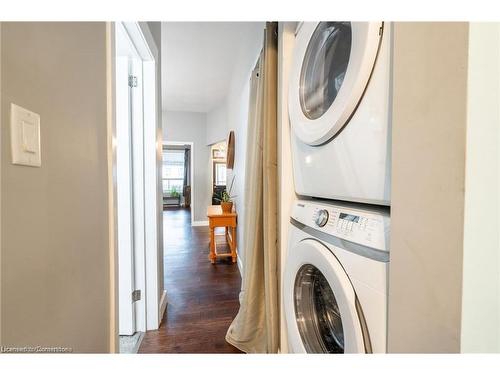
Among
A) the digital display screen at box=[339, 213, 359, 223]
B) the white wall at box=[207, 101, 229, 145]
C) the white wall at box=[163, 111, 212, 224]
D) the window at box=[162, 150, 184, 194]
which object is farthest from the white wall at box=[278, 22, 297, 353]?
the window at box=[162, 150, 184, 194]

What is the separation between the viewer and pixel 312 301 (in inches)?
35.5

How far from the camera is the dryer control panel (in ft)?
1.76

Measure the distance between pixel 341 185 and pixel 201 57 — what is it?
263 centimetres

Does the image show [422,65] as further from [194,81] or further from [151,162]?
[194,81]

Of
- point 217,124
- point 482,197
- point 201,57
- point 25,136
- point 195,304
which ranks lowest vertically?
point 195,304

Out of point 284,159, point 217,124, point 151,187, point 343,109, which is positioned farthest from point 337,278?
point 217,124

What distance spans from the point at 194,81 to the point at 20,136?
3271 millimetres

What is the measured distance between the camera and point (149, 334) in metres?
1.50

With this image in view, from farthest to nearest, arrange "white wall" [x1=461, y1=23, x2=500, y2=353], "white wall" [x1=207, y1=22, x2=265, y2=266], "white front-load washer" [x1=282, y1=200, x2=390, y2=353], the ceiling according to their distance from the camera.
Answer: the ceiling < "white wall" [x1=207, y1=22, x2=265, y2=266] < "white front-load washer" [x1=282, y1=200, x2=390, y2=353] < "white wall" [x1=461, y1=23, x2=500, y2=353]

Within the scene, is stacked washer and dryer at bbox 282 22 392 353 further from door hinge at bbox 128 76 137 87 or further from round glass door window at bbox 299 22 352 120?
door hinge at bbox 128 76 137 87

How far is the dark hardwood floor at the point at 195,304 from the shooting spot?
1.42 metres

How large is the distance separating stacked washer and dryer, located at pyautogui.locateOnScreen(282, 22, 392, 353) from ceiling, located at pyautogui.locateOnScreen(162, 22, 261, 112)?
1433 mm

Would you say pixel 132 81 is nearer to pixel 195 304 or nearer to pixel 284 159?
pixel 284 159
